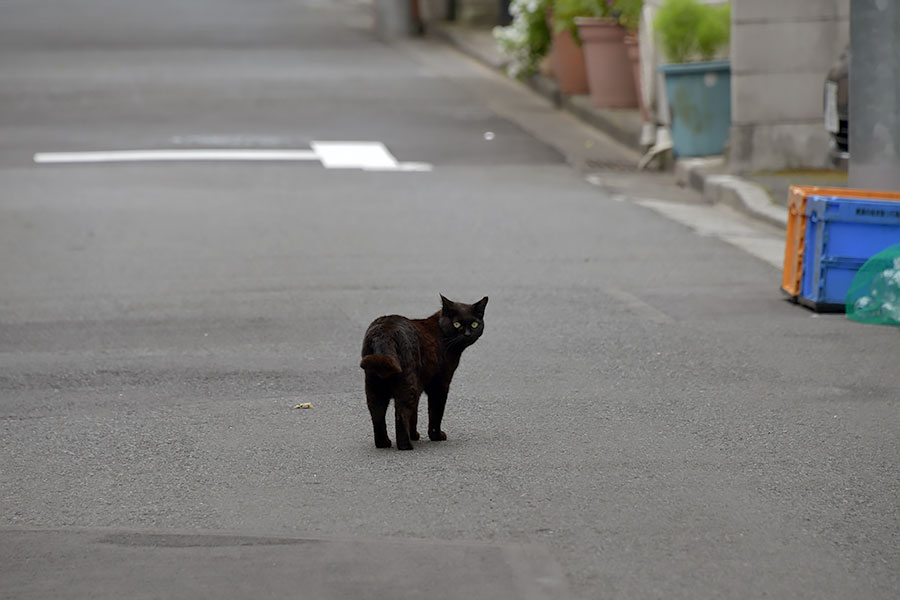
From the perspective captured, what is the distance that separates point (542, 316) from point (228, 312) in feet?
6.08

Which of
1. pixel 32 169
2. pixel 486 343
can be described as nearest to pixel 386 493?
pixel 486 343

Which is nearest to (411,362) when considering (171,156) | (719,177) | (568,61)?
(719,177)

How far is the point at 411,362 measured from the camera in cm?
596

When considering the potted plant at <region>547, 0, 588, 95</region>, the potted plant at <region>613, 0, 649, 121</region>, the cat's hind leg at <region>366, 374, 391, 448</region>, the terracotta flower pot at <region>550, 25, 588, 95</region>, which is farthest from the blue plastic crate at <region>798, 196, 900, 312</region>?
the terracotta flower pot at <region>550, 25, 588, 95</region>

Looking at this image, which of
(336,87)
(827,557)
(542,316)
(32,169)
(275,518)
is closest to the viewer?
(827,557)

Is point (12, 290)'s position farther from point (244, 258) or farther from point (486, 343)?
point (486, 343)

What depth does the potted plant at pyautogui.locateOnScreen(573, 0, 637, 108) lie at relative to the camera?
1841 cm

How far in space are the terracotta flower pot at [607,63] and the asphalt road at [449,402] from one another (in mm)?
2949

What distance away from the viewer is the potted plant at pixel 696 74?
49.9ft

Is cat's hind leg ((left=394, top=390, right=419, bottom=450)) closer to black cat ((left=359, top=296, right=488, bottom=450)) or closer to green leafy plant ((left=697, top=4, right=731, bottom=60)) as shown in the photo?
black cat ((left=359, top=296, right=488, bottom=450))

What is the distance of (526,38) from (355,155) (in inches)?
A: 234

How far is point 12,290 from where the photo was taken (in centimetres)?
1004

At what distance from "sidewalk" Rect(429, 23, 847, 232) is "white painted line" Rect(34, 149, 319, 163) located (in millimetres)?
3728

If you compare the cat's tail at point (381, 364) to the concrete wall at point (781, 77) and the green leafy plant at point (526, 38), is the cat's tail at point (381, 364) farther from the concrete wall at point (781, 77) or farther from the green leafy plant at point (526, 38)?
the green leafy plant at point (526, 38)
